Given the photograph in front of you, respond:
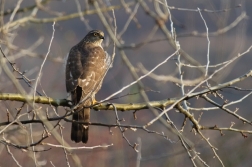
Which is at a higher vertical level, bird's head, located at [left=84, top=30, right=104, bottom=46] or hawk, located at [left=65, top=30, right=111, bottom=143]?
bird's head, located at [left=84, top=30, right=104, bottom=46]

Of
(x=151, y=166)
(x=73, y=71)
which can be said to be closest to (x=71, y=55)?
(x=73, y=71)

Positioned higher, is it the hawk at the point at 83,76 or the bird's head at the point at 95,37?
the bird's head at the point at 95,37

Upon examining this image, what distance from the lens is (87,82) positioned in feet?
21.8

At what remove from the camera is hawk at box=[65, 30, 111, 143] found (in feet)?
20.6

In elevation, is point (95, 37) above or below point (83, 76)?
above

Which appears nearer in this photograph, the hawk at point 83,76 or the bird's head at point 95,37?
the hawk at point 83,76

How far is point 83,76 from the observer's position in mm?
6727

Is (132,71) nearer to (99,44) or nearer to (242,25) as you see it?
(242,25)

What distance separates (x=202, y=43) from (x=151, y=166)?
17.1 metres

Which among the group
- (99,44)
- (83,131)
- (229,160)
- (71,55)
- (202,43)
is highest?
(202,43)

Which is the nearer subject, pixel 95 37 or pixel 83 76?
pixel 83 76

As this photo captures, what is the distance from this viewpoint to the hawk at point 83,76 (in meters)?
6.28

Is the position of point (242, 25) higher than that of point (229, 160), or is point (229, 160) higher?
point (242, 25)

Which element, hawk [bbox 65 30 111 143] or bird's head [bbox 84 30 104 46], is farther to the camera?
bird's head [bbox 84 30 104 46]
